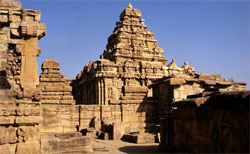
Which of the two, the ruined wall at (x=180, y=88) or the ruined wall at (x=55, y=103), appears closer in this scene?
the ruined wall at (x=55, y=103)

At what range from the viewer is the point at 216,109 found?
6309 millimetres

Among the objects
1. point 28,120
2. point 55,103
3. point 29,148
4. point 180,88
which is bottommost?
point 29,148

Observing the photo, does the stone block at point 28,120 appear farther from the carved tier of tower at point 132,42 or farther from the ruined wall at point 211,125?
the carved tier of tower at point 132,42

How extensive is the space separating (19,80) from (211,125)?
5.90 m

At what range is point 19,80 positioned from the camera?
315 inches

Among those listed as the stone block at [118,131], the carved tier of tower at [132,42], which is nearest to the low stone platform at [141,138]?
the stone block at [118,131]

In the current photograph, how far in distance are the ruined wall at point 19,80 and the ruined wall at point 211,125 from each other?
4.29 metres

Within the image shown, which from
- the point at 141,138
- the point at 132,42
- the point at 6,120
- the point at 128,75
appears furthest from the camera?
the point at 132,42

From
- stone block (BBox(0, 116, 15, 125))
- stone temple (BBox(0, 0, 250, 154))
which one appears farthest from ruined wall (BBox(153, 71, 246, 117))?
stone block (BBox(0, 116, 15, 125))

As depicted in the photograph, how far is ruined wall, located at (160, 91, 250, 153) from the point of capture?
5332 mm

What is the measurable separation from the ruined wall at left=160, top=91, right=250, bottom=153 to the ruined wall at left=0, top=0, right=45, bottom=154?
14.1ft

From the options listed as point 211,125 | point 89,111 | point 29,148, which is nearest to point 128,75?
point 89,111

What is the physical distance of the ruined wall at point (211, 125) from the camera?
5.33 meters

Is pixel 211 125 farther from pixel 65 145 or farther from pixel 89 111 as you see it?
pixel 89 111
